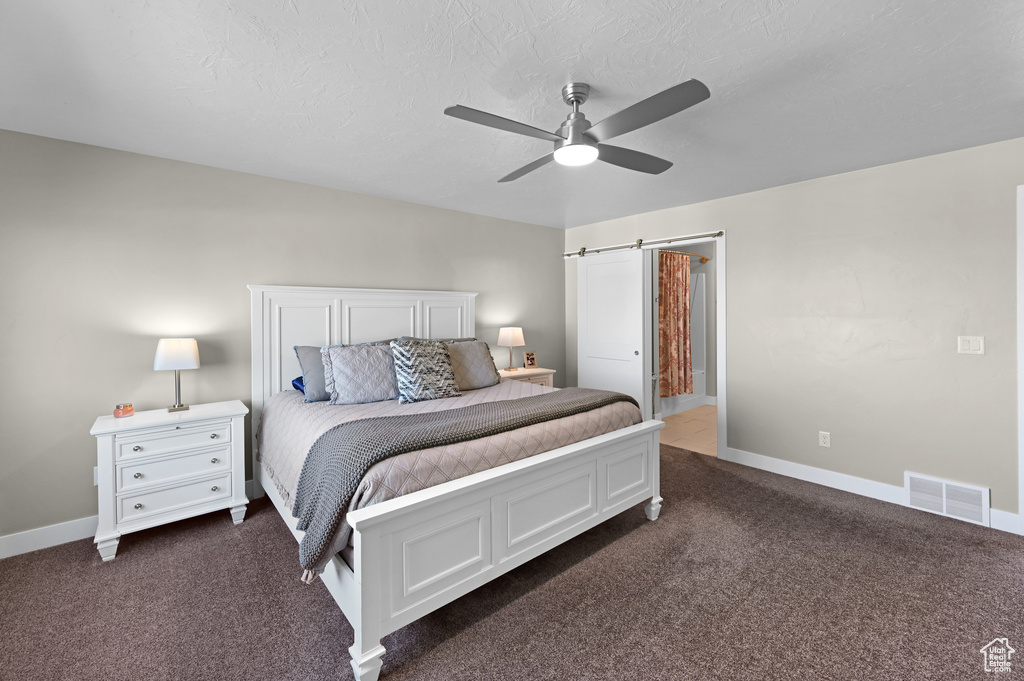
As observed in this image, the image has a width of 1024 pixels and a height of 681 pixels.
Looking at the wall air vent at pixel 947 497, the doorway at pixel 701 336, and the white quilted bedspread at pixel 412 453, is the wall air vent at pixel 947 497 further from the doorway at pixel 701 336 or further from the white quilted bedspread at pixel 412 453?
→ the doorway at pixel 701 336

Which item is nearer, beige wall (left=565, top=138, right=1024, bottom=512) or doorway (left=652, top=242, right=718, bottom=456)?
beige wall (left=565, top=138, right=1024, bottom=512)

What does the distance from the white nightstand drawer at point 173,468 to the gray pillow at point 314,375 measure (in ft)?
1.84

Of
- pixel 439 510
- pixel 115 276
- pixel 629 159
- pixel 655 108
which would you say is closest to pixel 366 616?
pixel 439 510

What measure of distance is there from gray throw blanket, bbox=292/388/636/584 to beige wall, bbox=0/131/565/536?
159cm

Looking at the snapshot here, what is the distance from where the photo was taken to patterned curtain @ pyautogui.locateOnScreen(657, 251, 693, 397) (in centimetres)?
541

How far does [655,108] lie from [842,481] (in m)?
3.17

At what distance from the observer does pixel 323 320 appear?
343cm

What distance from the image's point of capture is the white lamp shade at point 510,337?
4.42 m

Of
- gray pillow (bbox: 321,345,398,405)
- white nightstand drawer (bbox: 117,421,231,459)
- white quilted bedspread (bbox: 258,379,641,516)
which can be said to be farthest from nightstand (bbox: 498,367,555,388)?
white nightstand drawer (bbox: 117,421,231,459)

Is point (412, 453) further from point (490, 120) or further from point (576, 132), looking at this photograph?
point (576, 132)

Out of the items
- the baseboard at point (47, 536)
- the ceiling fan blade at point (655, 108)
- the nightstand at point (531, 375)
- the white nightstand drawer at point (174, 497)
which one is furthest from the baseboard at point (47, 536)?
the ceiling fan blade at point (655, 108)

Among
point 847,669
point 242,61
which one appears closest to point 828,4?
point 242,61

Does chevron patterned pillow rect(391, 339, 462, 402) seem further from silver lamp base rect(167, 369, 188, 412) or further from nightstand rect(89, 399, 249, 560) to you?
silver lamp base rect(167, 369, 188, 412)

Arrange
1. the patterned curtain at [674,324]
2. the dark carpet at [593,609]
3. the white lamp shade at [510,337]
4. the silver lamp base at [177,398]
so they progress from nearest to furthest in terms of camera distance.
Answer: the dark carpet at [593,609], the silver lamp base at [177,398], the white lamp shade at [510,337], the patterned curtain at [674,324]
